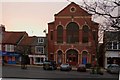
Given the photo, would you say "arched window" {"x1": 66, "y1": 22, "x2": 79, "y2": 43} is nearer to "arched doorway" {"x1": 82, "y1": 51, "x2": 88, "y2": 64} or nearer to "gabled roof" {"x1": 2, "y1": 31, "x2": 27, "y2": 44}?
"arched doorway" {"x1": 82, "y1": 51, "x2": 88, "y2": 64}

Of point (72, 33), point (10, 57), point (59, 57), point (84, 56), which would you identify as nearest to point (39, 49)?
point (59, 57)

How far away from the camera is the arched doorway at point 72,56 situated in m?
42.2

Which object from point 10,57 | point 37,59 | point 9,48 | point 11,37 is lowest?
point 37,59

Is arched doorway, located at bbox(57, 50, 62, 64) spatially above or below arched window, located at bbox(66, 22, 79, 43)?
below

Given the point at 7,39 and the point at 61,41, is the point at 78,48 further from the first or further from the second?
the point at 7,39

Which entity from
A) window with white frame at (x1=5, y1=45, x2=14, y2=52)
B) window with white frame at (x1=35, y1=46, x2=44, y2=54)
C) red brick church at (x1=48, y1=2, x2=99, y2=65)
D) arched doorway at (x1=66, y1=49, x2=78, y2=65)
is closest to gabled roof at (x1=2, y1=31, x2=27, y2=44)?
window with white frame at (x1=5, y1=45, x2=14, y2=52)

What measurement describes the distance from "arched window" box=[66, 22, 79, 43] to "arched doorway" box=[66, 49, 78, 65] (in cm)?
223

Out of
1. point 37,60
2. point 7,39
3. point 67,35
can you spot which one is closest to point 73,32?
point 67,35

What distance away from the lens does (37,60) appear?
1753 inches

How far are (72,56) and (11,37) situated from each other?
30.9ft

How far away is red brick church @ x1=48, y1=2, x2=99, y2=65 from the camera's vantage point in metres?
42.2

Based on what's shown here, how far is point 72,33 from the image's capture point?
43344 mm

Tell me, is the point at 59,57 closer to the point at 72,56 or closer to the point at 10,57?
the point at 72,56

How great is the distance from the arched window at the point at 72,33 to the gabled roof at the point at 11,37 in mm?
7000
